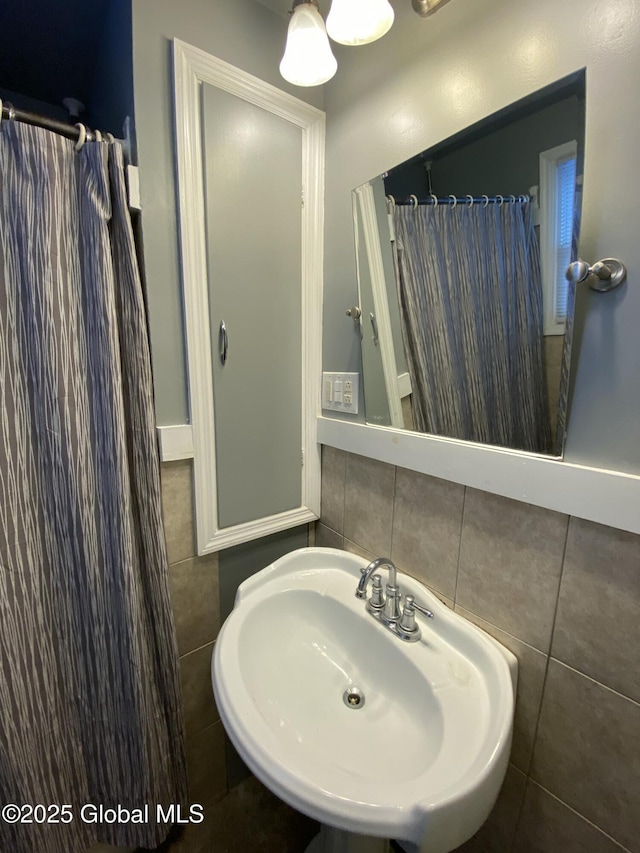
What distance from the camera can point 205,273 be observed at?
0.93 m

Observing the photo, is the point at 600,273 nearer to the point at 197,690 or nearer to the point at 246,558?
the point at 246,558

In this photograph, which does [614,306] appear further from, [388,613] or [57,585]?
[57,585]

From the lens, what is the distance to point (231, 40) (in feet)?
2.98

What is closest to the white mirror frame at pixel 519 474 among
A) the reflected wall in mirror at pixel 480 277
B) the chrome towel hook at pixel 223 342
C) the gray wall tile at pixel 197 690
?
the reflected wall in mirror at pixel 480 277

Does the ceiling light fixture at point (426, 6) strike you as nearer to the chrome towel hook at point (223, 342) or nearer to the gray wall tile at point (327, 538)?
the chrome towel hook at point (223, 342)

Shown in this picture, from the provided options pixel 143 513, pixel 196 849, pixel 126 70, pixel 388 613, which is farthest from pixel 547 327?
pixel 196 849

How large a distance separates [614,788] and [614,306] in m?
0.86

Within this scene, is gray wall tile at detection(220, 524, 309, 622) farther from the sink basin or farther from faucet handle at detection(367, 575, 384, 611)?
faucet handle at detection(367, 575, 384, 611)

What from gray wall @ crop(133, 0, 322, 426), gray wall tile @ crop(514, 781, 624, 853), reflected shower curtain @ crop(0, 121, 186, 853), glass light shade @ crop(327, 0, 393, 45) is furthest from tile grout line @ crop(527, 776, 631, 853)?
glass light shade @ crop(327, 0, 393, 45)

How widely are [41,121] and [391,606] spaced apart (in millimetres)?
1366

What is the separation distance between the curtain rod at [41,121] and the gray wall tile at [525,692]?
4.78ft

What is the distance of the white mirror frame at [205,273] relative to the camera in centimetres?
87

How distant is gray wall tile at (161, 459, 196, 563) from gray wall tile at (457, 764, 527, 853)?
3.16 ft

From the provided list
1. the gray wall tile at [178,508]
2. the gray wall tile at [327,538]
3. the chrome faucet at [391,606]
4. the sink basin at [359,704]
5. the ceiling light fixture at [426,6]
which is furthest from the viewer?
the gray wall tile at [327,538]
